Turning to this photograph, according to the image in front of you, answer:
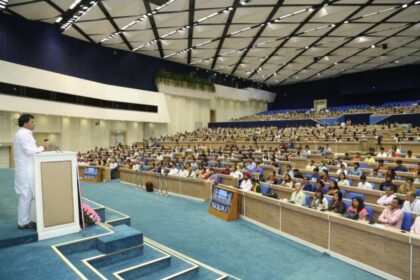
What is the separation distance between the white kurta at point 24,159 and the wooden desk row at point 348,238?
14.5 feet

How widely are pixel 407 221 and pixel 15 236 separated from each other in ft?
18.1

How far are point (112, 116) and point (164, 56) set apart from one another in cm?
682

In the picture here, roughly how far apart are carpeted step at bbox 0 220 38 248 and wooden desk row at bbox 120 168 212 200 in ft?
19.8

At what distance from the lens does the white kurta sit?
383cm

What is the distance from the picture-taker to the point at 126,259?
13.6 feet

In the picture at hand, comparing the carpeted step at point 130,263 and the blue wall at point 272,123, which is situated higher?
the blue wall at point 272,123

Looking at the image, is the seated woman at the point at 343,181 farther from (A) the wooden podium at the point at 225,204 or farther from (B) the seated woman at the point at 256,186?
(A) the wooden podium at the point at 225,204

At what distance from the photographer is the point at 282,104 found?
39.0 m

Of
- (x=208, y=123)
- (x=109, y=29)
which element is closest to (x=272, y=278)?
(x=109, y=29)

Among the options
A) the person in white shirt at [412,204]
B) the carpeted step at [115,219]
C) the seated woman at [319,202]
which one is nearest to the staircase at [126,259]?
the carpeted step at [115,219]

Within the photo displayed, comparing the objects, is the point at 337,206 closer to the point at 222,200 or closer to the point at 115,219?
the point at 222,200

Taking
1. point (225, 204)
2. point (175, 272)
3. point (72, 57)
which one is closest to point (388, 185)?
point (225, 204)

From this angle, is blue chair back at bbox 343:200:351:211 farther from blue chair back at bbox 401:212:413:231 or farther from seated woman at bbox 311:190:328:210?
blue chair back at bbox 401:212:413:231

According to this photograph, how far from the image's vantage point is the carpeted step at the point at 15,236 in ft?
12.3
